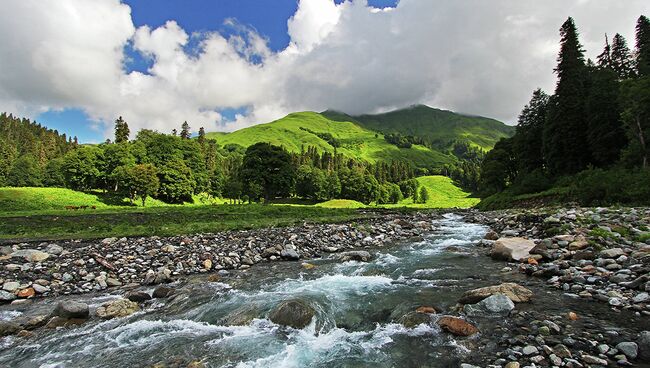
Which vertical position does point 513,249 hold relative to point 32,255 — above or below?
below

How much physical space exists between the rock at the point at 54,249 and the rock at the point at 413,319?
1805cm

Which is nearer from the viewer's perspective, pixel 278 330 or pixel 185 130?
pixel 278 330

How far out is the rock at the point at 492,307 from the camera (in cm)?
920

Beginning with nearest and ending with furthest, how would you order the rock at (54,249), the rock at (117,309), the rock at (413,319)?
the rock at (413,319) → the rock at (117,309) → the rock at (54,249)

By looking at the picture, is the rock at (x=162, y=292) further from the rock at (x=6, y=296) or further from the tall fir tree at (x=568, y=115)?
the tall fir tree at (x=568, y=115)

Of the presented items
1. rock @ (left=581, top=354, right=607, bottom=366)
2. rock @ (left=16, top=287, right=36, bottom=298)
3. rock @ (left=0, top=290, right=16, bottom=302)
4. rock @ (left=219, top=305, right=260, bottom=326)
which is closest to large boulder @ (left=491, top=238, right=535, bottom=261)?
rock @ (left=581, top=354, right=607, bottom=366)

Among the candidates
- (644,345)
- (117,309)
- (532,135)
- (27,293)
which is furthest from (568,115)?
A: (27,293)

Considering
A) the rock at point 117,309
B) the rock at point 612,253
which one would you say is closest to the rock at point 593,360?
the rock at point 612,253

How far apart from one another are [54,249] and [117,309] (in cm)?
1011

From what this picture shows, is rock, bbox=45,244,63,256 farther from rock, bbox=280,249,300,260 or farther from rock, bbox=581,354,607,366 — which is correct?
rock, bbox=581,354,607,366

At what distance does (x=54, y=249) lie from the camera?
17516 millimetres

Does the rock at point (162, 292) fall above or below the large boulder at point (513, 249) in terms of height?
below

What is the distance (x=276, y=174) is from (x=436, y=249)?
46832mm

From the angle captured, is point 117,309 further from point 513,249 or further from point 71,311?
point 513,249
